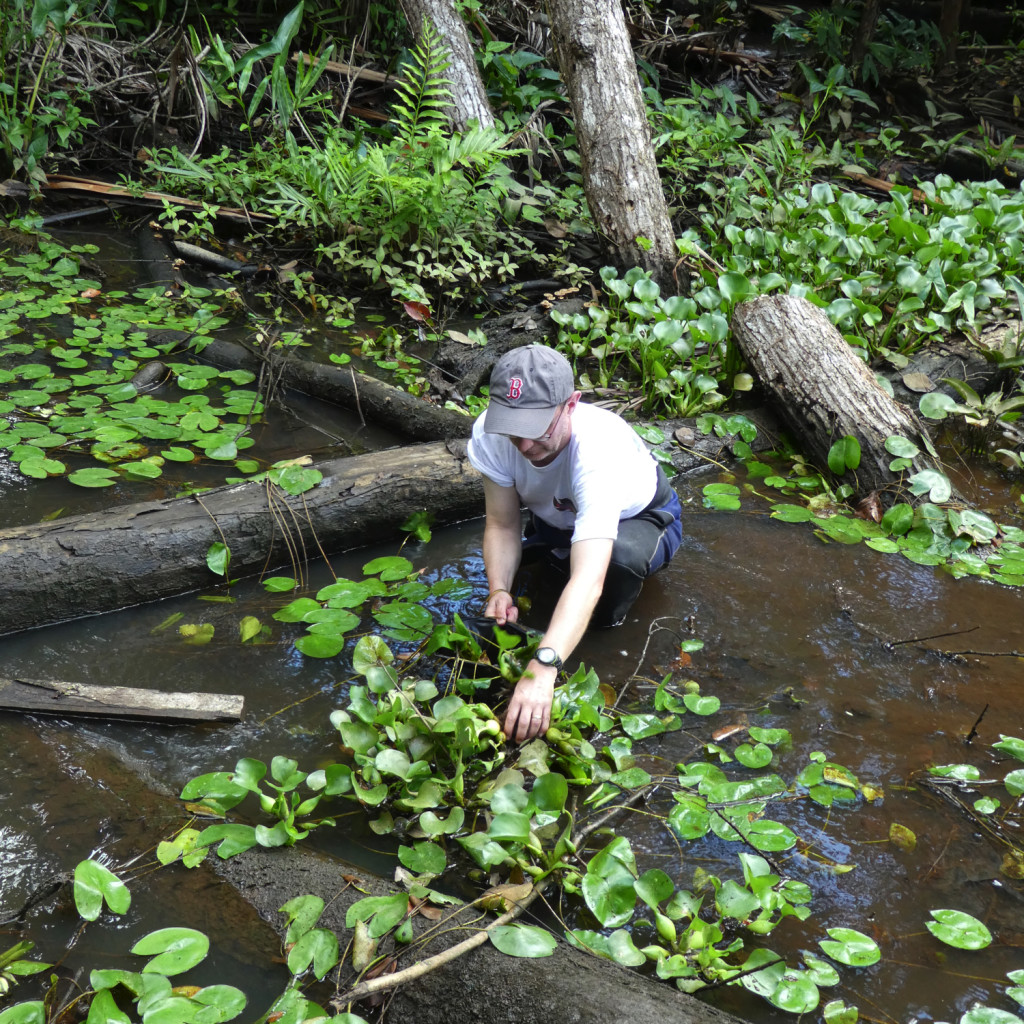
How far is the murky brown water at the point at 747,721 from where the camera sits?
1.92 m

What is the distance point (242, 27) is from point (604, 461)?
689cm

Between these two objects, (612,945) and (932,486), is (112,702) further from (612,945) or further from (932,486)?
(932,486)

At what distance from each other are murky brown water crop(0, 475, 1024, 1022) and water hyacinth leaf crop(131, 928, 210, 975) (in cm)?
7

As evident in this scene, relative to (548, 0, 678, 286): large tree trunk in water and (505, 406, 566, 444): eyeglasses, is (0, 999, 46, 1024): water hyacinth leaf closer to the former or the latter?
(505, 406, 566, 444): eyeglasses

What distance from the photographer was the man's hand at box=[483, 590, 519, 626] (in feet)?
8.67

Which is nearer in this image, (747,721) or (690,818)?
(690,818)

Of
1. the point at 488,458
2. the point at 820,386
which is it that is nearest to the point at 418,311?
the point at 820,386

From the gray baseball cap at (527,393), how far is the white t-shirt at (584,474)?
0.73 ft

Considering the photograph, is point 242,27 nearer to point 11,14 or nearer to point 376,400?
point 11,14

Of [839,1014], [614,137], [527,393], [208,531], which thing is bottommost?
[839,1014]

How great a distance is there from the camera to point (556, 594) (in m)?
3.22

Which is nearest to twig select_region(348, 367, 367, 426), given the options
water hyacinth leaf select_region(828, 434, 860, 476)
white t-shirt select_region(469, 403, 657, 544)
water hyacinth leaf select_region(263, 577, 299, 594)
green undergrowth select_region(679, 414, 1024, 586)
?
water hyacinth leaf select_region(263, 577, 299, 594)

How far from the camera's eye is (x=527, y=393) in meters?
2.29

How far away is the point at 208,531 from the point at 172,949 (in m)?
1.54
